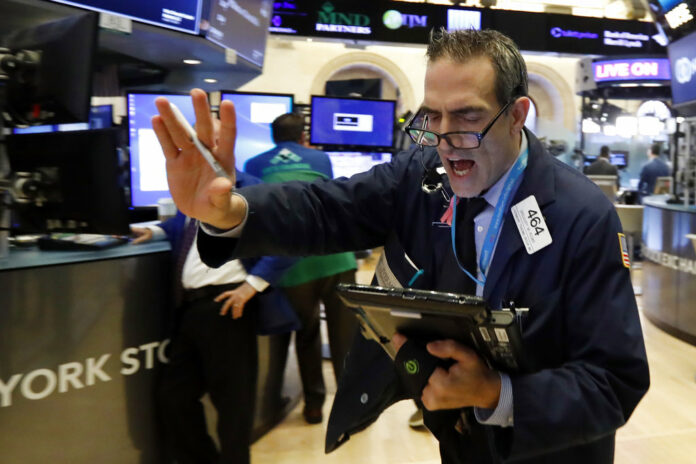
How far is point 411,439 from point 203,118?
2.61m

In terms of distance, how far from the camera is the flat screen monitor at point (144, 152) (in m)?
3.32

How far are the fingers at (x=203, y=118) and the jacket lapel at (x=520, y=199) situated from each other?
580mm

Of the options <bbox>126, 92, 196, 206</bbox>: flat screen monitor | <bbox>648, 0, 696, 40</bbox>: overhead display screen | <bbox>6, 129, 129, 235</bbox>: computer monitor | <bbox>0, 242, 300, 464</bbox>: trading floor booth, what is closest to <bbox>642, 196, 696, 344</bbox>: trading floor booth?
<bbox>648, 0, 696, 40</bbox>: overhead display screen

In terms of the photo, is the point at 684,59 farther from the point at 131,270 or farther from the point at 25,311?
the point at 25,311

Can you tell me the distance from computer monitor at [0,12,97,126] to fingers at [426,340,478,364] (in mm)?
1368

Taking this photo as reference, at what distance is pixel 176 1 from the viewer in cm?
334

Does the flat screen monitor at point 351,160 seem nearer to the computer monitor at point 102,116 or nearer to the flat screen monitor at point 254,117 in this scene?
the flat screen monitor at point 254,117

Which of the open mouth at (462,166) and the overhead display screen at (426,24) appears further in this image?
the overhead display screen at (426,24)

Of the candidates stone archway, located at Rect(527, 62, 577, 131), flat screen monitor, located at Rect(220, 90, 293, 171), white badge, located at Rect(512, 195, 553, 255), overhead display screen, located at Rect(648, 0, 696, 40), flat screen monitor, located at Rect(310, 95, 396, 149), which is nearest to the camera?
white badge, located at Rect(512, 195, 553, 255)

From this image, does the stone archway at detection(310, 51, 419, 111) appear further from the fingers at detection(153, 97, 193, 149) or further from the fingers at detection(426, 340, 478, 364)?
the fingers at detection(426, 340, 478, 364)

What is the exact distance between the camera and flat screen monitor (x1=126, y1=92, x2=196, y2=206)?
3.32 metres

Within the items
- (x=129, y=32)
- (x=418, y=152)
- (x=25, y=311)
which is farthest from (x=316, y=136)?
(x=418, y=152)

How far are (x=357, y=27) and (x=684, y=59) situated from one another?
12.3 feet

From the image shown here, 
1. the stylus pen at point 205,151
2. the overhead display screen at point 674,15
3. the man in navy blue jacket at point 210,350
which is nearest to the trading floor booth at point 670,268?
the overhead display screen at point 674,15
